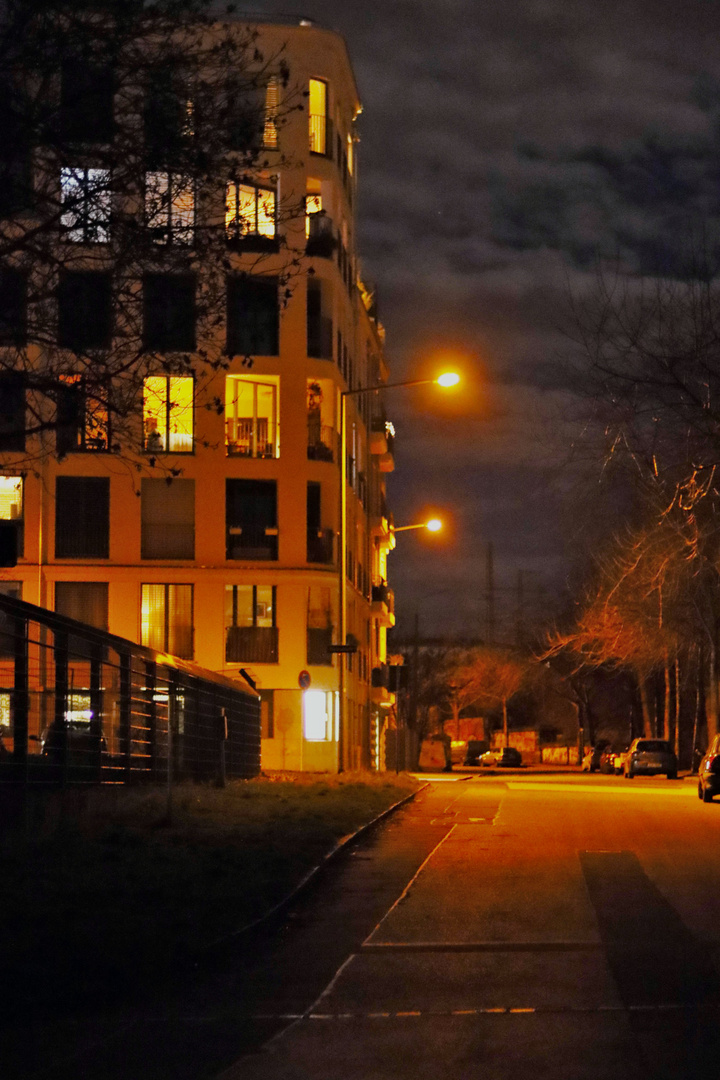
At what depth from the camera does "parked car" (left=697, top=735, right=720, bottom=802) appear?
3195cm

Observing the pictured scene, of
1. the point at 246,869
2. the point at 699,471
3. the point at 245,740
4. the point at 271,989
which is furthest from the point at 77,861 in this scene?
the point at 245,740

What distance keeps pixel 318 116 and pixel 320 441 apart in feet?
36.3

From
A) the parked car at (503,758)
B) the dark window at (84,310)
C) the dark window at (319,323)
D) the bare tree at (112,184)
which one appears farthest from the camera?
the parked car at (503,758)

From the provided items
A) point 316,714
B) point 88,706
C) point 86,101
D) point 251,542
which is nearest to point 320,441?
point 251,542

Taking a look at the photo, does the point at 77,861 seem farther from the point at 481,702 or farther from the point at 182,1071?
the point at 481,702

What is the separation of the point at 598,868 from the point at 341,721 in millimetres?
19479

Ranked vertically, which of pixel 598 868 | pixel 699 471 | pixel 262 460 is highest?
pixel 262 460

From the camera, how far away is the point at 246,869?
1439 centimetres

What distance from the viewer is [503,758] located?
9181 cm

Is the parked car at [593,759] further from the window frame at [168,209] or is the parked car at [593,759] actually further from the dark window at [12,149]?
the dark window at [12,149]

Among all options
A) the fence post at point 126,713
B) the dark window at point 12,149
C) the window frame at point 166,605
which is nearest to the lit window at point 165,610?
the window frame at point 166,605

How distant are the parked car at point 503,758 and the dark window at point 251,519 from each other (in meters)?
45.2

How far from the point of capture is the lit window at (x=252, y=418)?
163 ft

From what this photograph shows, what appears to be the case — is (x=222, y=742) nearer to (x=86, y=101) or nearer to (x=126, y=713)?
(x=126, y=713)
